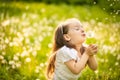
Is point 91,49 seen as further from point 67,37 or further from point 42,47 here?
point 42,47

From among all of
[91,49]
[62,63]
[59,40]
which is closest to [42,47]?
[59,40]

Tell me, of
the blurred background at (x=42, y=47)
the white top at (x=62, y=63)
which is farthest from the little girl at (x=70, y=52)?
the blurred background at (x=42, y=47)

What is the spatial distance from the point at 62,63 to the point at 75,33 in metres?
0.35

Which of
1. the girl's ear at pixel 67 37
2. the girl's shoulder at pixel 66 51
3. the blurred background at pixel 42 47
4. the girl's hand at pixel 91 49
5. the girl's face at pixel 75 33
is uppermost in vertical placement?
the girl's face at pixel 75 33

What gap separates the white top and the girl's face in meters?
0.11

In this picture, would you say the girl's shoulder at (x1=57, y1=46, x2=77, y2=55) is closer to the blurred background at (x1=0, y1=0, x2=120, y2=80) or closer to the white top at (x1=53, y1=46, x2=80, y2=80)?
the white top at (x1=53, y1=46, x2=80, y2=80)

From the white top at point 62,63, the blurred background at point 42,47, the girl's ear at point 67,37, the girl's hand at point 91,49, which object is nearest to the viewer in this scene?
the girl's hand at point 91,49

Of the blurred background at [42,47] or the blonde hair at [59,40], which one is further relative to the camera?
the blurred background at [42,47]

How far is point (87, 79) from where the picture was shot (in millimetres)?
5586

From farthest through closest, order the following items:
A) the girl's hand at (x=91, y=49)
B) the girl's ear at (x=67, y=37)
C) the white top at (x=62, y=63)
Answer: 1. the girl's ear at (x=67, y=37)
2. the white top at (x=62, y=63)
3. the girl's hand at (x=91, y=49)

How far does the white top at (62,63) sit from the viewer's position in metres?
4.78

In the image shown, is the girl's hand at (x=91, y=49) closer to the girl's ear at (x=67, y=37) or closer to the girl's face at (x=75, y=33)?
the girl's face at (x=75, y=33)

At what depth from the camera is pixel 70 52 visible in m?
4.79

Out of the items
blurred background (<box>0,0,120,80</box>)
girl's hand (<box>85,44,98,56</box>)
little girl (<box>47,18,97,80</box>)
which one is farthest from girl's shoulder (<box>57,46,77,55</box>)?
blurred background (<box>0,0,120,80</box>)
